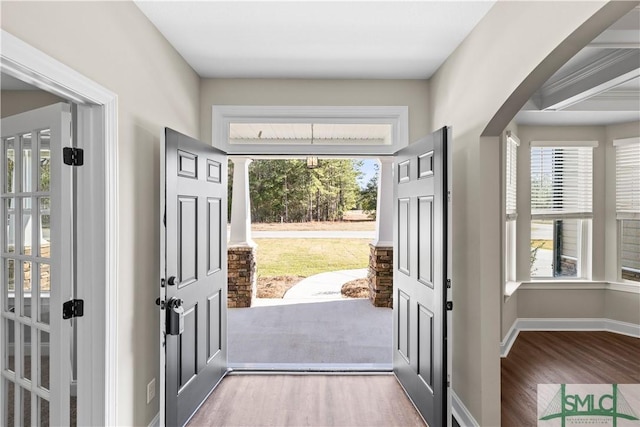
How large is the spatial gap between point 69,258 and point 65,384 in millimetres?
593

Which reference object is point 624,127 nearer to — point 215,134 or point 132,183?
point 215,134

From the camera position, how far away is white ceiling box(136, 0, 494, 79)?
2.12 metres

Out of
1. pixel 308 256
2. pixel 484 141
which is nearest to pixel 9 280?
pixel 484 141

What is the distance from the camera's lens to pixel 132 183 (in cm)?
214

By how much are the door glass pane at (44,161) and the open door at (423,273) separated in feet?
7.10

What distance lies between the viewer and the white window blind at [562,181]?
14.8 feet

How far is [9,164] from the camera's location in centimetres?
179

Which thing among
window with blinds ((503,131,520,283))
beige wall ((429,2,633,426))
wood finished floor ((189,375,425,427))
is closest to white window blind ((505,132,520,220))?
window with blinds ((503,131,520,283))

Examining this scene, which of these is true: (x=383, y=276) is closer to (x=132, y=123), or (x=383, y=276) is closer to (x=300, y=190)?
(x=300, y=190)

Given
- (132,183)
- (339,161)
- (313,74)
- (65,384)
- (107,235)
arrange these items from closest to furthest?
(65,384) < (107,235) < (132,183) < (313,74) < (339,161)

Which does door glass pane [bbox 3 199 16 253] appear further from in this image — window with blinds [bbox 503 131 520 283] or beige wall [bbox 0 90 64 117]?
window with blinds [bbox 503 131 520 283]

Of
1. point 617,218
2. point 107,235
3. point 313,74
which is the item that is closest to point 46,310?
point 107,235

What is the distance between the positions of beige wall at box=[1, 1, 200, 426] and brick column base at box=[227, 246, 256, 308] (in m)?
3.06

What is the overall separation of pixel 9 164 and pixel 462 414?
311 centimetres
